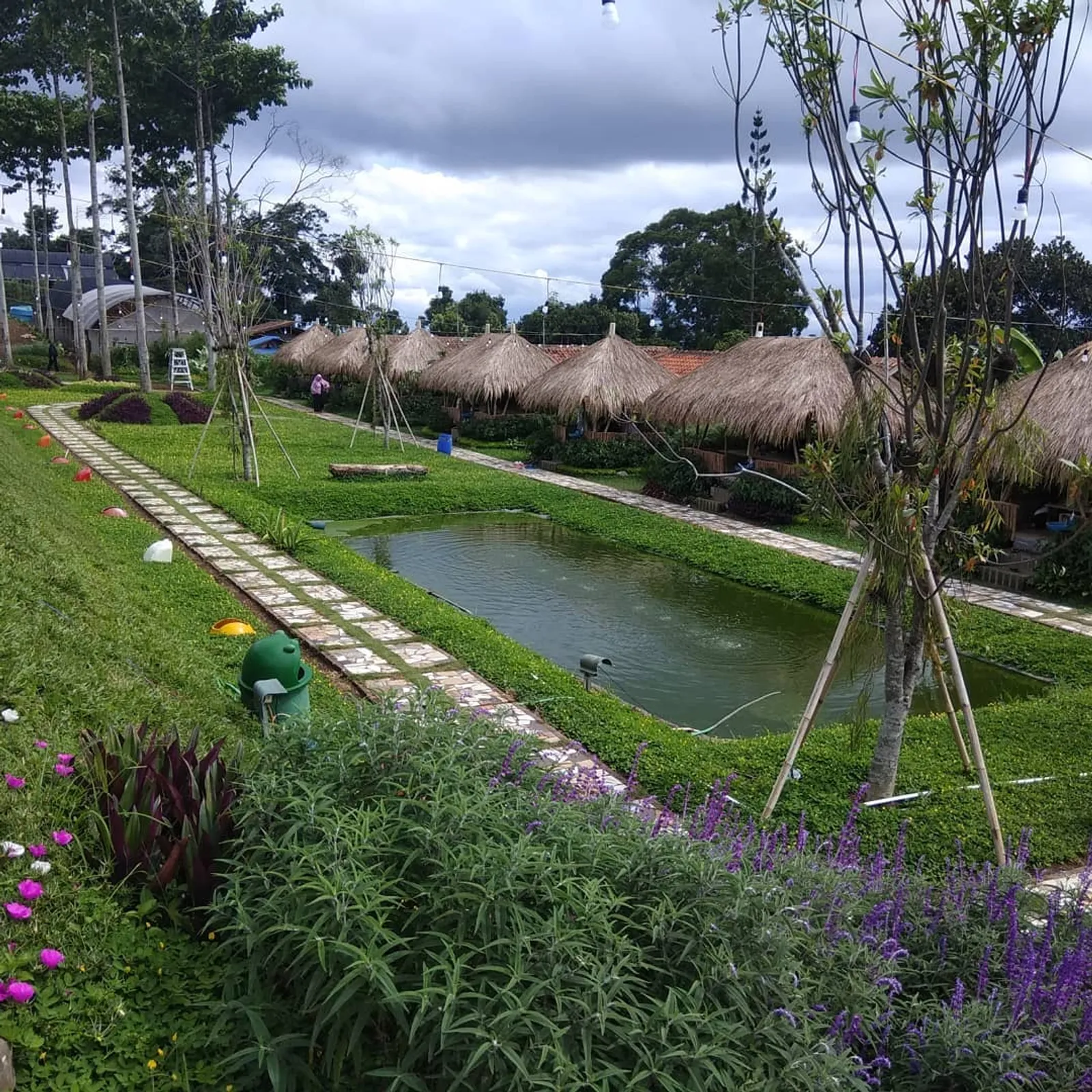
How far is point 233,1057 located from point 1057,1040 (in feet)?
6.77

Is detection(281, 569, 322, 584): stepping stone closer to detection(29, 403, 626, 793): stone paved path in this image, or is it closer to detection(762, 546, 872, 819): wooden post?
detection(29, 403, 626, 793): stone paved path

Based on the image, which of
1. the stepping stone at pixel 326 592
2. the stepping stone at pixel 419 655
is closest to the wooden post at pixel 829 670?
the stepping stone at pixel 419 655

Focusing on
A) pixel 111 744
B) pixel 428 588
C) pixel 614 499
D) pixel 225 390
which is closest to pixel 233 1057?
pixel 111 744

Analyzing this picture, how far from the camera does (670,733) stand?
18.1 feet

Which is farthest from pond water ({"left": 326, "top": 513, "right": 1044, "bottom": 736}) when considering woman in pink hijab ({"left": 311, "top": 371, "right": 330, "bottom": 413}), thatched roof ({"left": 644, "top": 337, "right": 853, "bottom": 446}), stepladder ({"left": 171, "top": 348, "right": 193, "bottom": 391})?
stepladder ({"left": 171, "top": 348, "right": 193, "bottom": 391})

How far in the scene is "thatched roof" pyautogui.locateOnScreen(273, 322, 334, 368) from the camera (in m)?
29.6

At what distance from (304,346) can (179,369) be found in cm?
Answer: 411

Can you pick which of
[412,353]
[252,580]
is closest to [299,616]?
[252,580]

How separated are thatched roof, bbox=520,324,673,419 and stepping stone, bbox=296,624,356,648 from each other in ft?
33.0

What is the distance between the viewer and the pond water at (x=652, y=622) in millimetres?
6551

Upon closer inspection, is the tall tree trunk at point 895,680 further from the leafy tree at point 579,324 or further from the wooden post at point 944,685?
the leafy tree at point 579,324

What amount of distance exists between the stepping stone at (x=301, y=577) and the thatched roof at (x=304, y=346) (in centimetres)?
2188

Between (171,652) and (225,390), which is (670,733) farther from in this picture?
(225,390)

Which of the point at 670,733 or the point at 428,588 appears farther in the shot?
the point at 428,588
